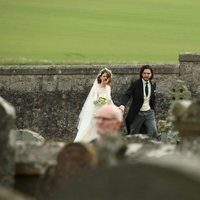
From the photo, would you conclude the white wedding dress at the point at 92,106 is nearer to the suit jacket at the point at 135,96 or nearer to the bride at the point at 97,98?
the bride at the point at 97,98

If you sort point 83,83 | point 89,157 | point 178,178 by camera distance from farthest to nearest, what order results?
point 83,83 < point 89,157 < point 178,178

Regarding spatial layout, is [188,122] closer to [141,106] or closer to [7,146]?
[7,146]

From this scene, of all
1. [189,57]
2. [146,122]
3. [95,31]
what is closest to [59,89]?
[189,57]

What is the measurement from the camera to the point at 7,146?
7.17 meters

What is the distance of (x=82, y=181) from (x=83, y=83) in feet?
63.0

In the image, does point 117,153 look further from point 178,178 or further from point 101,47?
point 101,47

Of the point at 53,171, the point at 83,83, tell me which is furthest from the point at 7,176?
the point at 83,83

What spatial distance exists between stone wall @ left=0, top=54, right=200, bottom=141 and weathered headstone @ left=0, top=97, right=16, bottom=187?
17.0 metres

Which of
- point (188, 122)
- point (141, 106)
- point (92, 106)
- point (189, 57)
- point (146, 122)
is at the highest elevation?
point (189, 57)

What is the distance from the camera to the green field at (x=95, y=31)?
28203 millimetres

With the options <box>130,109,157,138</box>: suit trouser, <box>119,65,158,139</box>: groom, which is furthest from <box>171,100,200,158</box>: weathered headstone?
<box>130,109,157,138</box>: suit trouser

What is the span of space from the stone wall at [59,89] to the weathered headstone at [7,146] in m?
17.0

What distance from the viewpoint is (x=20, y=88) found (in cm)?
2494

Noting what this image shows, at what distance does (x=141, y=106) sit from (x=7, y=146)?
11.2 m
